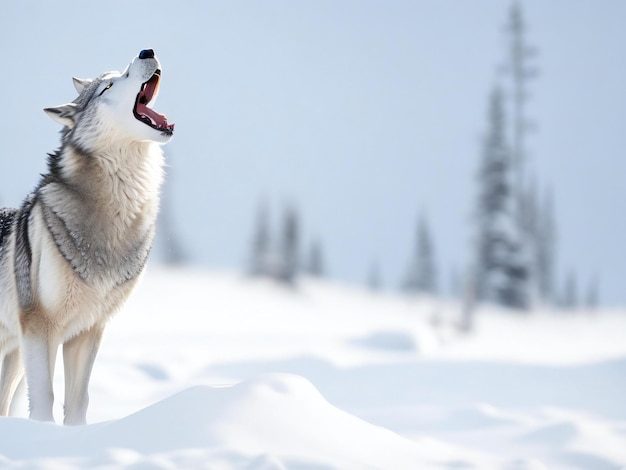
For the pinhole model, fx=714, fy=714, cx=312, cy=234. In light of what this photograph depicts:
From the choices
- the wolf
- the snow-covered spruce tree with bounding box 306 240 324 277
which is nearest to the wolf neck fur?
the wolf

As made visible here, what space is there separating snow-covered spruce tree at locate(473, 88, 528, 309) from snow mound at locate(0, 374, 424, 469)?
22.1 meters

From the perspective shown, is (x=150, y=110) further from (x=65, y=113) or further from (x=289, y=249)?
(x=289, y=249)

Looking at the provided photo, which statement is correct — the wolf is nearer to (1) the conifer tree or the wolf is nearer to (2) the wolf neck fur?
(2) the wolf neck fur

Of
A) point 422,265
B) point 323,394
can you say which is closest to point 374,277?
point 422,265

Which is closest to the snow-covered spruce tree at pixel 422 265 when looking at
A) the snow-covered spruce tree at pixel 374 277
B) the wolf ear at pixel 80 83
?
the snow-covered spruce tree at pixel 374 277

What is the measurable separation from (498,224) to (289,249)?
27.6 feet

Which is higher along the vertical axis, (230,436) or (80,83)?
(80,83)

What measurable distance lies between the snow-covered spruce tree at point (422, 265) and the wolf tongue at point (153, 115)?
1230 inches

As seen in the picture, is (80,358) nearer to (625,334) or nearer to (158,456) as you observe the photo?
(158,456)

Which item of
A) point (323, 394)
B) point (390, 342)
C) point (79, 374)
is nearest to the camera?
point (79, 374)

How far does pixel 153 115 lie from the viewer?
190 inches

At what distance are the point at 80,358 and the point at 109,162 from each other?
1375 mm

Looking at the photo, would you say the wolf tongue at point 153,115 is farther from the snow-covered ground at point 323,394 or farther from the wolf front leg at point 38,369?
the snow-covered ground at point 323,394

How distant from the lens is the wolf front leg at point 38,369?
180 inches
